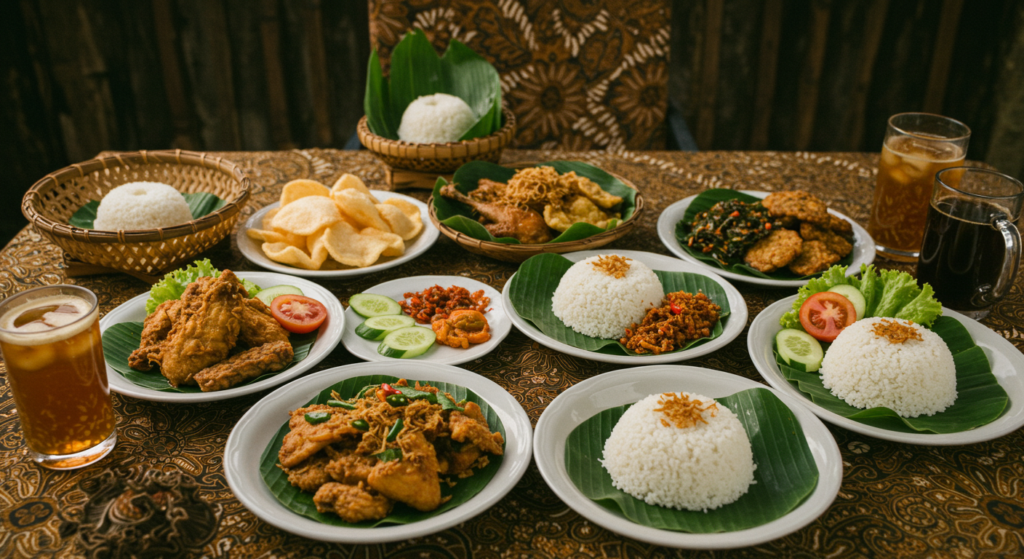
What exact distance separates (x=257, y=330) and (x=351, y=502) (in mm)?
692

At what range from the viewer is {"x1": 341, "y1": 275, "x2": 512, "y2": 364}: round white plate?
1773 mm

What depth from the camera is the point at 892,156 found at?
2266 millimetres

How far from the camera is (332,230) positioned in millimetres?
2281

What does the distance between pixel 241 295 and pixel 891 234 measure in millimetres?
2181

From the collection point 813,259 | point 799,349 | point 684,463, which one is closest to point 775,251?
point 813,259

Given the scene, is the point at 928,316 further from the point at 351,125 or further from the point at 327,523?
the point at 351,125

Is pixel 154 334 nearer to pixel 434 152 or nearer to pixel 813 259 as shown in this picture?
pixel 434 152

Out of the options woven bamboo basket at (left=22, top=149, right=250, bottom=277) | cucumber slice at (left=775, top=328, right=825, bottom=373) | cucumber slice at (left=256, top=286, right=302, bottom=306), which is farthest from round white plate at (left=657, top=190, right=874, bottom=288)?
woven bamboo basket at (left=22, top=149, right=250, bottom=277)

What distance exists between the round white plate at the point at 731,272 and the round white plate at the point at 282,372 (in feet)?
3.86

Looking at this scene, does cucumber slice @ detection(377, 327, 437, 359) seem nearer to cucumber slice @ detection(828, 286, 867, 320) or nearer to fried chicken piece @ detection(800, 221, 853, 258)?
cucumber slice @ detection(828, 286, 867, 320)

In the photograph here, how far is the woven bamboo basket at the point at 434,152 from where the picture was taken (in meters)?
2.71

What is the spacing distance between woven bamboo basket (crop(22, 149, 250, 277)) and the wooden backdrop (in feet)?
7.87

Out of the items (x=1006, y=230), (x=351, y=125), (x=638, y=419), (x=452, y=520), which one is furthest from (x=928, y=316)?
(x=351, y=125)

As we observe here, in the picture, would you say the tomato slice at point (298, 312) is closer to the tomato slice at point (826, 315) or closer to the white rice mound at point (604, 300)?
the white rice mound at point (604, 300)
